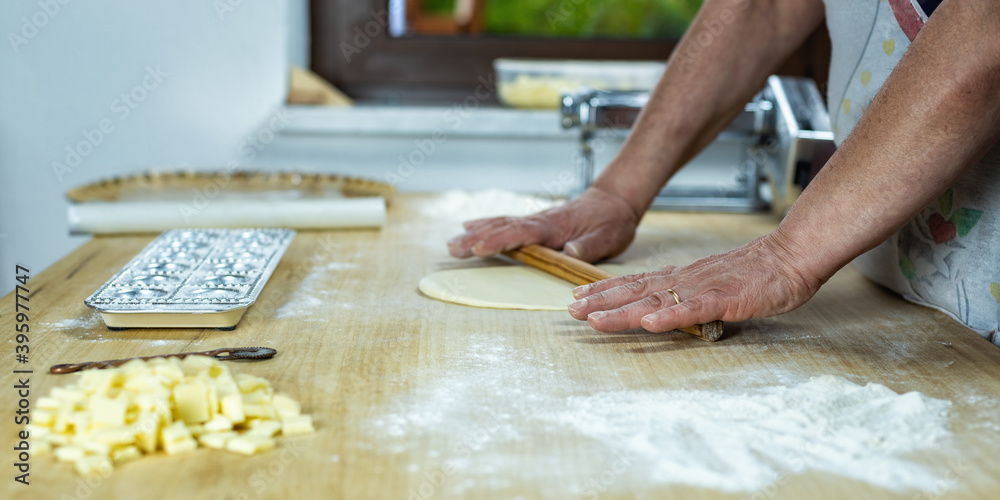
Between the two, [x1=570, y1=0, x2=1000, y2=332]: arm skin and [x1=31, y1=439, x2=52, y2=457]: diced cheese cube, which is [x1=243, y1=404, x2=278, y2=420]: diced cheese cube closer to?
[x1=31, y1=439, x2=52, y2=457]: diced cheese cube

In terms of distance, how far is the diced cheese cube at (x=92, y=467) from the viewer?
51 centimetres

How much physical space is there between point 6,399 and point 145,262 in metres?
0.29

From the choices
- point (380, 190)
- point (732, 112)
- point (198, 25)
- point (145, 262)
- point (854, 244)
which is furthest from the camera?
point (198, 25)

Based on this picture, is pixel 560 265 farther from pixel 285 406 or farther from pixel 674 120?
pixel 285 406

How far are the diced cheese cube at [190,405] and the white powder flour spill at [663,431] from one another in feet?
0.39

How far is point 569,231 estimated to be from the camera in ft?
3.74

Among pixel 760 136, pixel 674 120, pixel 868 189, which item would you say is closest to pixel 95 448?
pixel 868 189

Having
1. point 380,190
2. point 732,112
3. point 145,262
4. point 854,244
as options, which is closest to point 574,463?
point 854,244

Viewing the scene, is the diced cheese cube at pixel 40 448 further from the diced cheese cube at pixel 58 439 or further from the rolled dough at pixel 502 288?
the rolled dough at pixel 502 288

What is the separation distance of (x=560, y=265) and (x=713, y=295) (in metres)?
0.28

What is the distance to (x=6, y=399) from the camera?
2.06 feet

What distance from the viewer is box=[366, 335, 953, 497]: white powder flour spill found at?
0.52 m

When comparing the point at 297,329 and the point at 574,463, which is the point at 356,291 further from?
the point at 574,463

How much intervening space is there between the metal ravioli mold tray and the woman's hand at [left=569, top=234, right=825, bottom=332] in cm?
34
